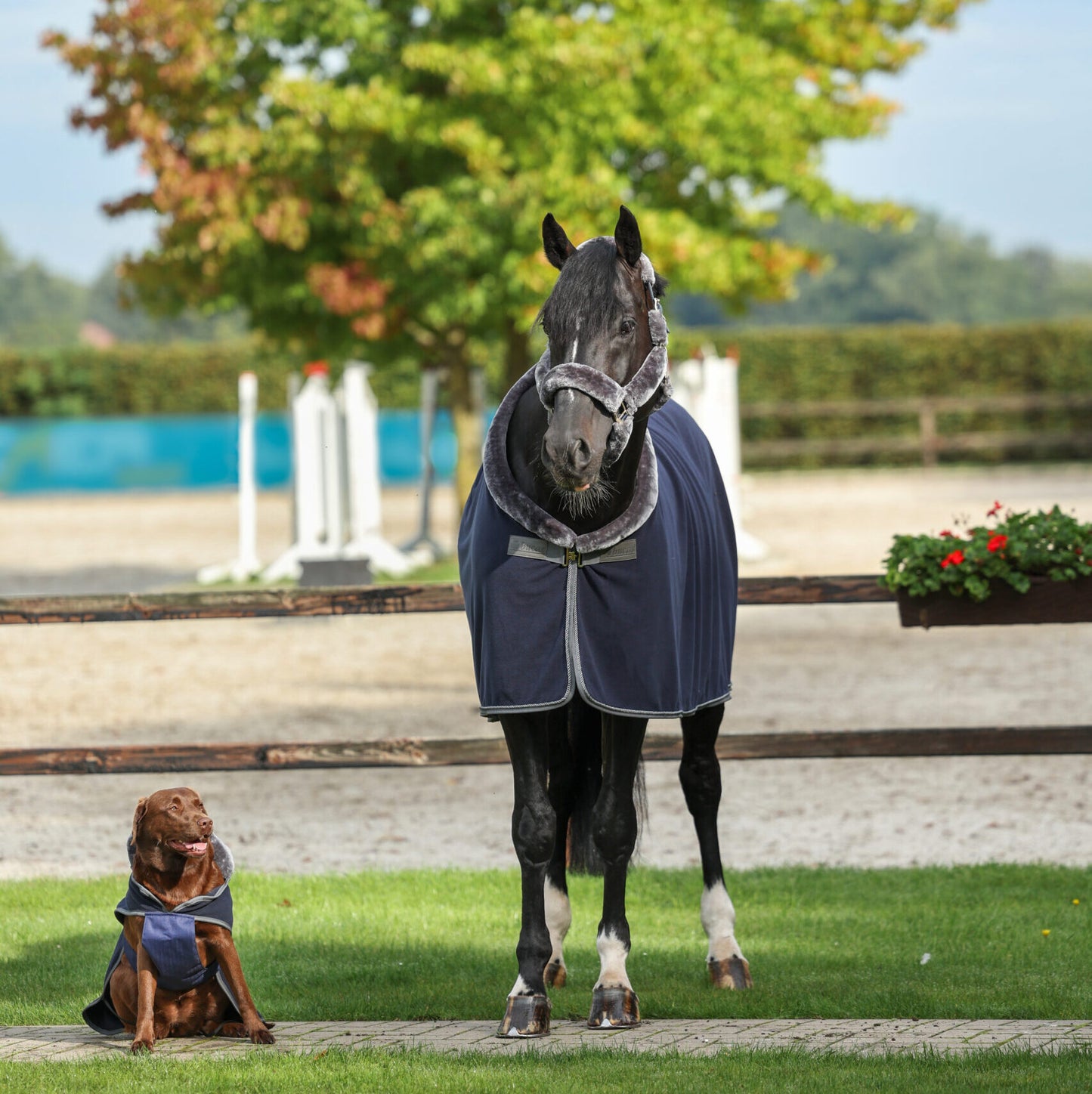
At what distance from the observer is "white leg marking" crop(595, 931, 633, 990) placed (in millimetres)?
4234

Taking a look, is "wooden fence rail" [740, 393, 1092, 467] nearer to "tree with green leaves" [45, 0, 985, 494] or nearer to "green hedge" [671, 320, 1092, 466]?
"green hedge" [671, 320, 1092, 466]

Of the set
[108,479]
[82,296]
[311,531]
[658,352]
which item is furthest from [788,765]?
[82,296]

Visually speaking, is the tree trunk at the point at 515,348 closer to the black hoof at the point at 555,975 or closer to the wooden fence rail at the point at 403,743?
the wooden fence rail at the point at 403,743

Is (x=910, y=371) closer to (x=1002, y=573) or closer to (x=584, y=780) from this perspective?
(x=1002, y=573)

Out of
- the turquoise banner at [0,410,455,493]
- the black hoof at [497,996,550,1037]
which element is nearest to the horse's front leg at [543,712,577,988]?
the black hoof at [497,996,550,1037]

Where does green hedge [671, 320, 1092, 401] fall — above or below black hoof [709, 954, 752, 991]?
above

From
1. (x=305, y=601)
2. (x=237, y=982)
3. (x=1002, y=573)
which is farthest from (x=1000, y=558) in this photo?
(x=237, y=982)

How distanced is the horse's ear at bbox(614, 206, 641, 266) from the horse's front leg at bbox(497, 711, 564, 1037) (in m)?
1.19

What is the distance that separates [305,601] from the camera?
5805 mm

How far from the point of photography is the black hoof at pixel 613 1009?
4195 mm

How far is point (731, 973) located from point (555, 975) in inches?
20.0

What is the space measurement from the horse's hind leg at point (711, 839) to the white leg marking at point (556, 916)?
432mm

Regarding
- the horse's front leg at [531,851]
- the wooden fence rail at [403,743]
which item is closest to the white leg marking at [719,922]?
the horse's front leg at [531,851]

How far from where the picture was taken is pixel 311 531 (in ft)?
50.1
